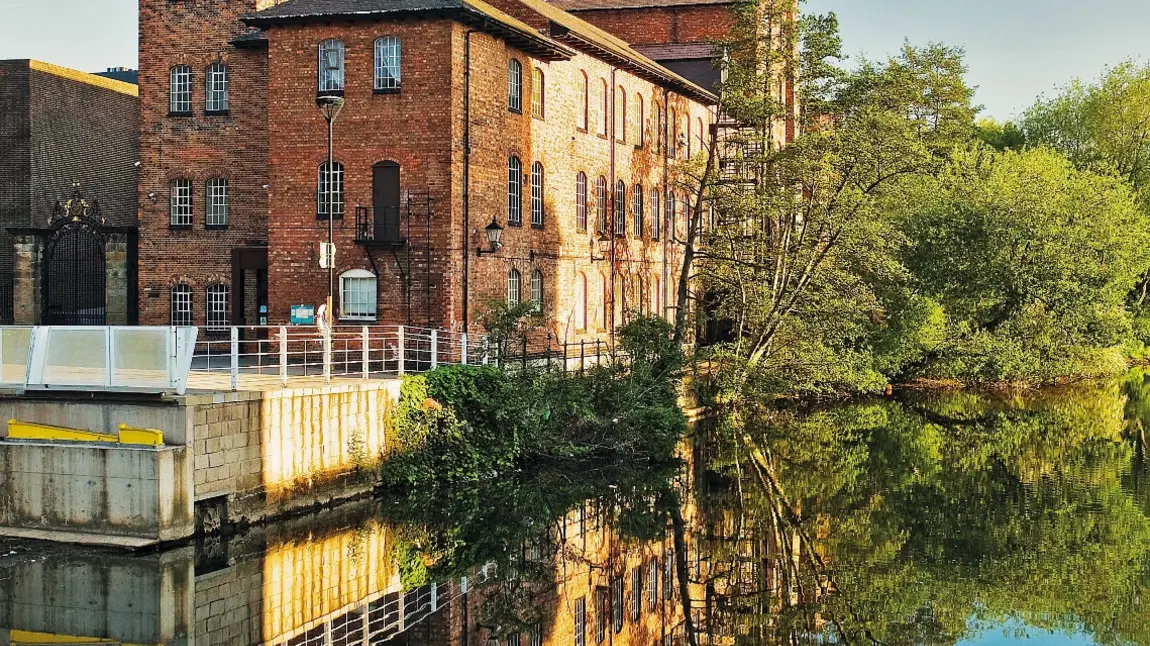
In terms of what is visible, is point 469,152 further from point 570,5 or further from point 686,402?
point 570,5

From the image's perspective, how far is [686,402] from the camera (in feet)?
115

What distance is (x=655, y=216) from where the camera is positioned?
147 ft

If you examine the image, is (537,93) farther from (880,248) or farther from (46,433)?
(46,433)

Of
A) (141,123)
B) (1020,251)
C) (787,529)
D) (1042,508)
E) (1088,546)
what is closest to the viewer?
(1088,546)

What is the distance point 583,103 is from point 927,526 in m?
19.4

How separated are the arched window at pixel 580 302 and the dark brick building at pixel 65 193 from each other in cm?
1131

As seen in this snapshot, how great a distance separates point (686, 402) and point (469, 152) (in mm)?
8831

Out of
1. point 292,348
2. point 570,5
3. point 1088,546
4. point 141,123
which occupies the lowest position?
point 1088,546

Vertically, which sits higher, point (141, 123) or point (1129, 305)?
point (141, 123)

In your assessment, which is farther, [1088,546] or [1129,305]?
[1129,305]

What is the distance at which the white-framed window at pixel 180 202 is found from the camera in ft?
114

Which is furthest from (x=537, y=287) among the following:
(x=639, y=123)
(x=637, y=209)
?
(x=639, y=123)

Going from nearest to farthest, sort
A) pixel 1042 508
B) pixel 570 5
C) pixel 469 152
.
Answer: pixel 1042 508
pixel 469 152
pixel 570 5

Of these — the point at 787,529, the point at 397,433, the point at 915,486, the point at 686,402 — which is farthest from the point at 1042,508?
the point at 686,402
